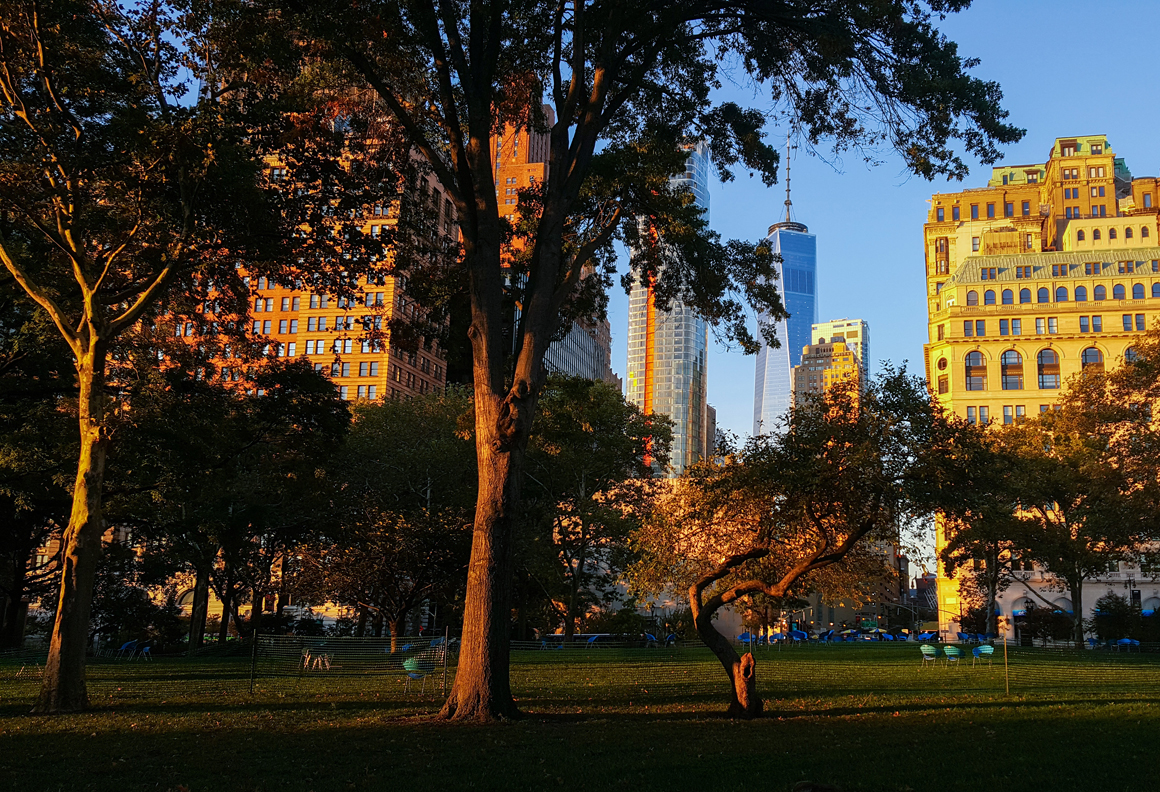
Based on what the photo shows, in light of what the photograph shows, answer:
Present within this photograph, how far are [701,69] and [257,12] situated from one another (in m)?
9.14

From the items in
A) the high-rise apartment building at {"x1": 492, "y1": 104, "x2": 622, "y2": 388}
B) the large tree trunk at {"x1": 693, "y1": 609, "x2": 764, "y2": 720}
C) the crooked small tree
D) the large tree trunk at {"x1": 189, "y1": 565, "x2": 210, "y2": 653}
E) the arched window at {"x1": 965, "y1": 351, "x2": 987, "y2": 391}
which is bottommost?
the large tree trunk at {"x1": 189, "y1": 565, "x2": 210, "y2": 653}

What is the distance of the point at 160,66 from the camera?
17.4 m

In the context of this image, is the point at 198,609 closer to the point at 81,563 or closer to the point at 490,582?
the point at 81,563

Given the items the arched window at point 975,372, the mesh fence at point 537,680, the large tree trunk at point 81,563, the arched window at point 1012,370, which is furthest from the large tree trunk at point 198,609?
the arched window at point 1012,370

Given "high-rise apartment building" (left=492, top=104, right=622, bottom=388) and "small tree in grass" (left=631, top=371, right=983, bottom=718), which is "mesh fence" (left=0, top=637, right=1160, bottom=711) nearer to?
"small tree in grass" (left=631, top=371, right=983, bottom=718)

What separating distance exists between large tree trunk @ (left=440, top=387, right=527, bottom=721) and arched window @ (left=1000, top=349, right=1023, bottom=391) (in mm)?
96750

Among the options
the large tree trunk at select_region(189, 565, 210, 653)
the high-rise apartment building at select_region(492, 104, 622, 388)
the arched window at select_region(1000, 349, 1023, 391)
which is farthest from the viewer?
the high-rise apartment building at select_region(492, 104, 622, 388)

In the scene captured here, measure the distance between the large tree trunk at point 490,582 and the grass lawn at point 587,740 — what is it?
69 cm

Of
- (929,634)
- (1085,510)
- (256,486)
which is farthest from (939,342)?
(256,486)

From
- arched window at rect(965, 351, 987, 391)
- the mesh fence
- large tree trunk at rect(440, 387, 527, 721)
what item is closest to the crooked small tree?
large tree trunk at rect(440, 387, 527, 721)

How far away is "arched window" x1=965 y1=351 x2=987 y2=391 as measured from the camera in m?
99.8

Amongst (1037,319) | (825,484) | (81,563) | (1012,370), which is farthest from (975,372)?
(81,563)

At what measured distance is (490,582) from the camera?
1478 centimetres

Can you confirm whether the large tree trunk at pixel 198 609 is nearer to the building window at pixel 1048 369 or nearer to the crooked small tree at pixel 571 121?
the crooked small tree at pixel 571 121
